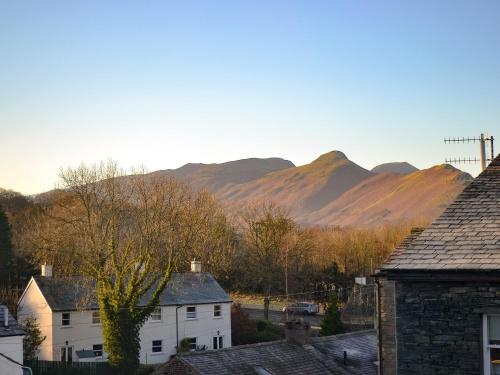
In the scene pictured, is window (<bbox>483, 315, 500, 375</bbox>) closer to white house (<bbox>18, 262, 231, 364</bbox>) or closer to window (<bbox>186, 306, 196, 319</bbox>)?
white house (<bbox>18, 262, 231, 364</bbox>)

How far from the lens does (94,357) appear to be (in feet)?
162

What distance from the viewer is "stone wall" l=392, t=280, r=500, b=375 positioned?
12.6 metres

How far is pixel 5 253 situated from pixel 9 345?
34.2m

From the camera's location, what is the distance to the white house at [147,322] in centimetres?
4938

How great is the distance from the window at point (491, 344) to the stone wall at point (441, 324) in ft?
0.31

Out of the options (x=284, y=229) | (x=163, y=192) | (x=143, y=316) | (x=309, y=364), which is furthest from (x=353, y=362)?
(x=284, y=229)

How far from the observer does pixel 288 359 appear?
30.4m

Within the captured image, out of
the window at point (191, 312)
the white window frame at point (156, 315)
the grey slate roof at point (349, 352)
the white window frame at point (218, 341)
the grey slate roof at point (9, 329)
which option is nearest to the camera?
the grey slate roof at point (349, 352)

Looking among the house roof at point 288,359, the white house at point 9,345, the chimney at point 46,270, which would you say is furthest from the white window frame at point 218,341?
the white house at point 9,345

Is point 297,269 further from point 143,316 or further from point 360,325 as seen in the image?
point 143,316

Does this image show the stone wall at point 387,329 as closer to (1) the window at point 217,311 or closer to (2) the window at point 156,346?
(2) the window at point 156,346

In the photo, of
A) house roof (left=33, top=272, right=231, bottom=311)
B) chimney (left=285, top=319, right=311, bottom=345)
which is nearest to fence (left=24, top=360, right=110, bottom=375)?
house roof (left=33, top=272, right=231, bottom=311)

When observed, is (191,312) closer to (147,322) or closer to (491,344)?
(147,322)

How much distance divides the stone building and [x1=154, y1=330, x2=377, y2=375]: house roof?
14323 millimetres
